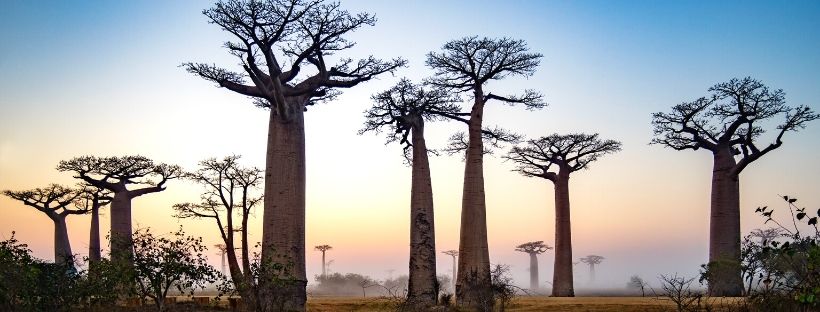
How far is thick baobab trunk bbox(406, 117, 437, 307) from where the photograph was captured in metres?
17.7

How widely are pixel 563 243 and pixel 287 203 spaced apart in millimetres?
13291

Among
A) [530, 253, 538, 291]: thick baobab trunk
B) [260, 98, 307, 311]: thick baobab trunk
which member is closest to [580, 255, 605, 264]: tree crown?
[530, 253, 538, 291]: thick baobab trunk

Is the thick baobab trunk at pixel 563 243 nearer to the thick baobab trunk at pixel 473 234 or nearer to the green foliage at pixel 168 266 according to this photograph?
the thick baobab trunk at pixel 473 234

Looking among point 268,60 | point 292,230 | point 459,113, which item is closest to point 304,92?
point 268,60

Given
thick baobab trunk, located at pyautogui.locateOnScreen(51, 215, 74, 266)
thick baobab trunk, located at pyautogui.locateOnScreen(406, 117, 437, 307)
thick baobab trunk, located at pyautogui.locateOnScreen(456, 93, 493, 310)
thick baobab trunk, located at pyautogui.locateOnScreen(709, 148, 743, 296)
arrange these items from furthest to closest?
1. thick baobab trunk, located at pyautogui.locateOnScreen(51, 215, 74, 266)
2. thick baobab trunk, located at pyautogui.locateOnScreen(709, 148, 743, 296)
3. thick baobab trunk, located at pyautogui.locateOnScreen(456, 93, 493, 310)
4. thick baobab trunk, located at pyautogui.locateOnScreen(406, 117, 437, 307)

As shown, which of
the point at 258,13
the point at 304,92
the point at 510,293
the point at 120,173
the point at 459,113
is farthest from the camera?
the point at 120,173

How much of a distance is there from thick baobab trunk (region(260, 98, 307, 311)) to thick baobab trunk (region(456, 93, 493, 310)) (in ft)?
15.4

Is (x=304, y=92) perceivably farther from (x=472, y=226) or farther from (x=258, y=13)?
(x=472, y=226)

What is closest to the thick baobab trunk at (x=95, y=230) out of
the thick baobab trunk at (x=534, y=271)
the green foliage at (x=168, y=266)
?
the green foliage at (x=168, y=266)

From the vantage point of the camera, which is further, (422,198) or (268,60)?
(422,198)

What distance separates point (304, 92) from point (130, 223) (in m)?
12.4

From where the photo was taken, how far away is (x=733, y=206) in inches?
815

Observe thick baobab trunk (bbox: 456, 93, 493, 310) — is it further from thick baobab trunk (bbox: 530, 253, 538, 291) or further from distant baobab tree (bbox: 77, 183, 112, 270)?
thick baobab trunk (bbox: 530, 253, 538, 291)

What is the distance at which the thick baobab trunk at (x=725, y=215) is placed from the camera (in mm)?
20391
